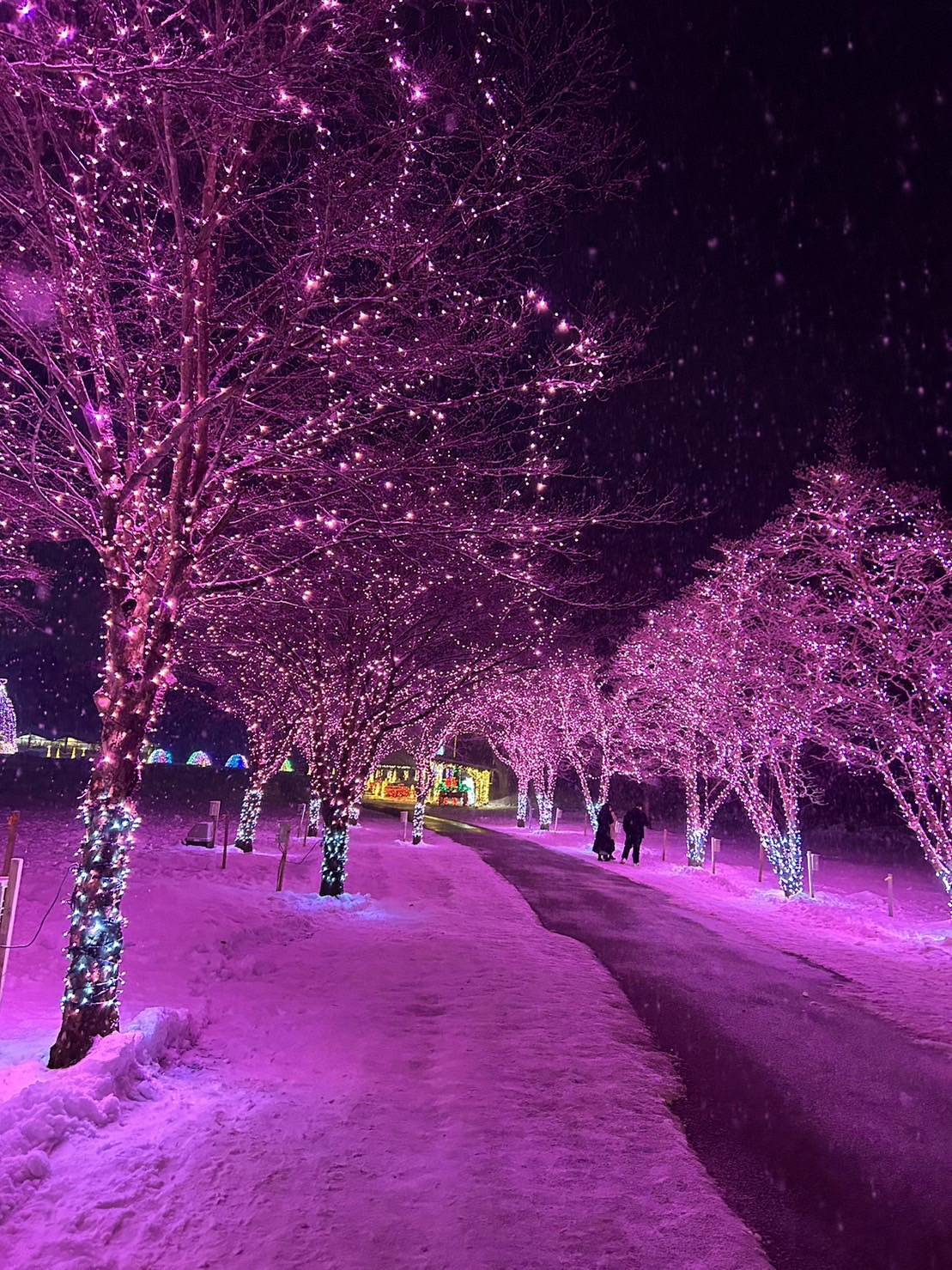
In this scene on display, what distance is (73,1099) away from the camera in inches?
178

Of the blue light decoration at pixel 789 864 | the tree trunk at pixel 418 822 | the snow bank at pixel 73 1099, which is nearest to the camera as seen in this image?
the snow bank at pixel 73 1099

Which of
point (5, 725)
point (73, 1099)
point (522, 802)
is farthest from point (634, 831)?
point (5, 725)

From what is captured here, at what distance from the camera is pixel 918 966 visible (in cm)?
1110

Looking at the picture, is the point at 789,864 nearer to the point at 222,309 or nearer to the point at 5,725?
the point at 222,309

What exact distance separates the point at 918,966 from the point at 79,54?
13215mm

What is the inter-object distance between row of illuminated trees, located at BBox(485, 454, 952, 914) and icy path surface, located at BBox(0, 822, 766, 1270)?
28.3 ft

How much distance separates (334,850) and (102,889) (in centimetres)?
841

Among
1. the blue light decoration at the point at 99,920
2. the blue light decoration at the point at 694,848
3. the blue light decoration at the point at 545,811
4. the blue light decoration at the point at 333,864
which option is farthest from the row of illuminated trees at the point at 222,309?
the blue light decoration at the point at 545,811

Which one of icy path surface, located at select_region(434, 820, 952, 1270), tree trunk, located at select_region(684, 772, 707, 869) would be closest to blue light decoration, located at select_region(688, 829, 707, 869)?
tree trunk, located at select_region(684, 772, 707, 869)

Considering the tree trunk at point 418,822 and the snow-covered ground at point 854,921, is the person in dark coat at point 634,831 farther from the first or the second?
the tree trunk at point 418,822

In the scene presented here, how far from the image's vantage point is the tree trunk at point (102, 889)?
5410 millimetres

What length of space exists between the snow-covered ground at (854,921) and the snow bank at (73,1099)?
6.94 meters

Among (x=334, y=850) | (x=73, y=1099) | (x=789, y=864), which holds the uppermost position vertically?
(x=789, y=864)

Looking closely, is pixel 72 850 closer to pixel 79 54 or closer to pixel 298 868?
pixel 298 868
